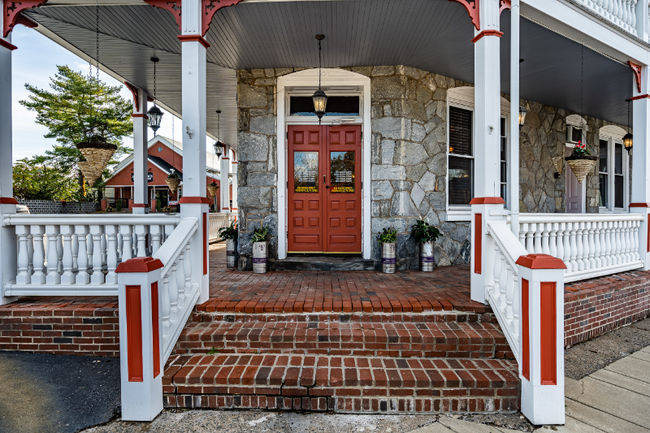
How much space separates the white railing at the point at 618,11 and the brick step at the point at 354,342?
13.1ft

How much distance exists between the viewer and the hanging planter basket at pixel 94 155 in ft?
13.1

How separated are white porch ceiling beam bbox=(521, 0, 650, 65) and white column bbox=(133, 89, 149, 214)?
19.3 ft

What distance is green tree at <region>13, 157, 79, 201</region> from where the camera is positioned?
1391 cm

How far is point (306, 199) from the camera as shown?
5.17 metres

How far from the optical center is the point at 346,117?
509 centimetres

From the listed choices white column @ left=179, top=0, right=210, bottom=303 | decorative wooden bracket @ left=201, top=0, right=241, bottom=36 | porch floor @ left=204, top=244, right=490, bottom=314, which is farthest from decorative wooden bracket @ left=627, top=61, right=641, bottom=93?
white column @ left=179, top=0, right=210, bottom=303

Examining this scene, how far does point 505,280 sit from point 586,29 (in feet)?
11.0

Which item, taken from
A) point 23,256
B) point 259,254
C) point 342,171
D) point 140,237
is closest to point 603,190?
point 342,171

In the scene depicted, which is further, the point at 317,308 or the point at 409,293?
the point at 409,293

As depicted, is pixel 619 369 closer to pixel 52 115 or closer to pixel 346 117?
pixel 346 117

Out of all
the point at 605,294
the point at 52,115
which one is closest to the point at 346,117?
the point at 605,294

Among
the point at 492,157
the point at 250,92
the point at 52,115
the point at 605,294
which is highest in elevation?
Answer: the point at 52,115

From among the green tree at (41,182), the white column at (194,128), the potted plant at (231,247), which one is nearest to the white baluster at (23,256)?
the white column at (194,128)

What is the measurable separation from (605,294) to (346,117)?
3.89 metres
